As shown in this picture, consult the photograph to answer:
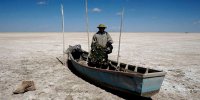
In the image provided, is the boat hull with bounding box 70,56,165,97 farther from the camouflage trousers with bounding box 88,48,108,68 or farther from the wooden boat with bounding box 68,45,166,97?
the camouflage trousers with bounding box 88,48,108,68

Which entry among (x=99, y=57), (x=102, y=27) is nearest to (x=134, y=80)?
(x=99, y=57)

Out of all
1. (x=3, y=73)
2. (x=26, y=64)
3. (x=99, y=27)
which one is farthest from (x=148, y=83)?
(x=26, y=64)

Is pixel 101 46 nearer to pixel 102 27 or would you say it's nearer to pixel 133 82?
pixel 102 27

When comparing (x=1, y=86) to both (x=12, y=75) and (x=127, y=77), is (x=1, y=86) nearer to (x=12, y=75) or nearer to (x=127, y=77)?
(x=12, y=75)

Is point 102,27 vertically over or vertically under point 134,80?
over

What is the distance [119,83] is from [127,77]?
653mm

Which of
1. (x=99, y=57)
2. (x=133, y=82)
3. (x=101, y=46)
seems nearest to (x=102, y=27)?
(x=101, y=46)

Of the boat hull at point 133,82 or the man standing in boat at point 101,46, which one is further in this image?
the man standing in boat at point 101,46

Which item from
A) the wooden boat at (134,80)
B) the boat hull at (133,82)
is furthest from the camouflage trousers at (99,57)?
the boat hull at (133,82)

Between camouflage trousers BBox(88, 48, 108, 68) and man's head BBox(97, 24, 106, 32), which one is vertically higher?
man's head BBox(97, 24, 106, 32)

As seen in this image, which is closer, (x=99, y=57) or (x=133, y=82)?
(x=133, y=82)

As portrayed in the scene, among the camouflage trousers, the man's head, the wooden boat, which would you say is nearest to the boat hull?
the wooden boat

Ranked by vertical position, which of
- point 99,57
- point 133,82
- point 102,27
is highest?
point 102,27

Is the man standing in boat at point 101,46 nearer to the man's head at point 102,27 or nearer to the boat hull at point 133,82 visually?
the man's head at point 102,27
